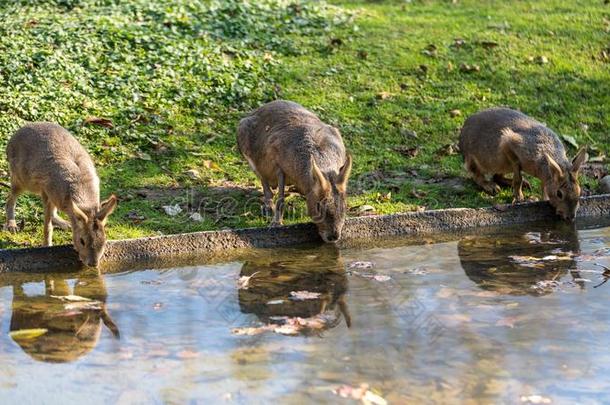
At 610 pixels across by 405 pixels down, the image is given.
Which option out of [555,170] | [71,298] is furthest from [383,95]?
[71,298]

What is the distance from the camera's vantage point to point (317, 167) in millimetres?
8109

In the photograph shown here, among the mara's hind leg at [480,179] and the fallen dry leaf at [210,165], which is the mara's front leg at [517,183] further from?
the fallen dry leaf at [210,165]

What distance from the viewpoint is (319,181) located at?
7.95 meters

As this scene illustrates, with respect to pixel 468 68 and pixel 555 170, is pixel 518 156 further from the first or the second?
pixel 468 68

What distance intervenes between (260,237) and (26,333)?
227 cm

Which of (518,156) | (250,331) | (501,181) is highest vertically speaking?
(518,156)

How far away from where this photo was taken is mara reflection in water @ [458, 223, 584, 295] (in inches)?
288

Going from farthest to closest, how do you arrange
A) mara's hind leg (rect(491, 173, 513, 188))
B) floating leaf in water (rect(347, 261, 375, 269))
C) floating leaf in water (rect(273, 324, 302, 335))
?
mara's hind leg (rect(491, 173, 513, 188))
floating leaf in water (rect(347, 261, 375, 269))
floating leaf in water (rect(273, 324, 302, 335))

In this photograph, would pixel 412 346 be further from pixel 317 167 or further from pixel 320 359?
pixel 317 167

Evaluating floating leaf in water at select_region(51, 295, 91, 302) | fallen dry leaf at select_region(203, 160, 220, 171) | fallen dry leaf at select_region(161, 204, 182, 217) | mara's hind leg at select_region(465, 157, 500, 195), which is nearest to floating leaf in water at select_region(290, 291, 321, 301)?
floating leaf in water at select_region(51, 295, 91, 302)

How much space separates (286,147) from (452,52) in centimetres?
487

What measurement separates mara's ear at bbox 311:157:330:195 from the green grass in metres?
0.89

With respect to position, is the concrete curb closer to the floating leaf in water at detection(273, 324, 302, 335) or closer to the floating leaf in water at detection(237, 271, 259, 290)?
the floating leaf in water at detection(237, 271, 259, 290)

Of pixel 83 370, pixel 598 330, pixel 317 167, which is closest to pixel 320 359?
pixel 83 370
